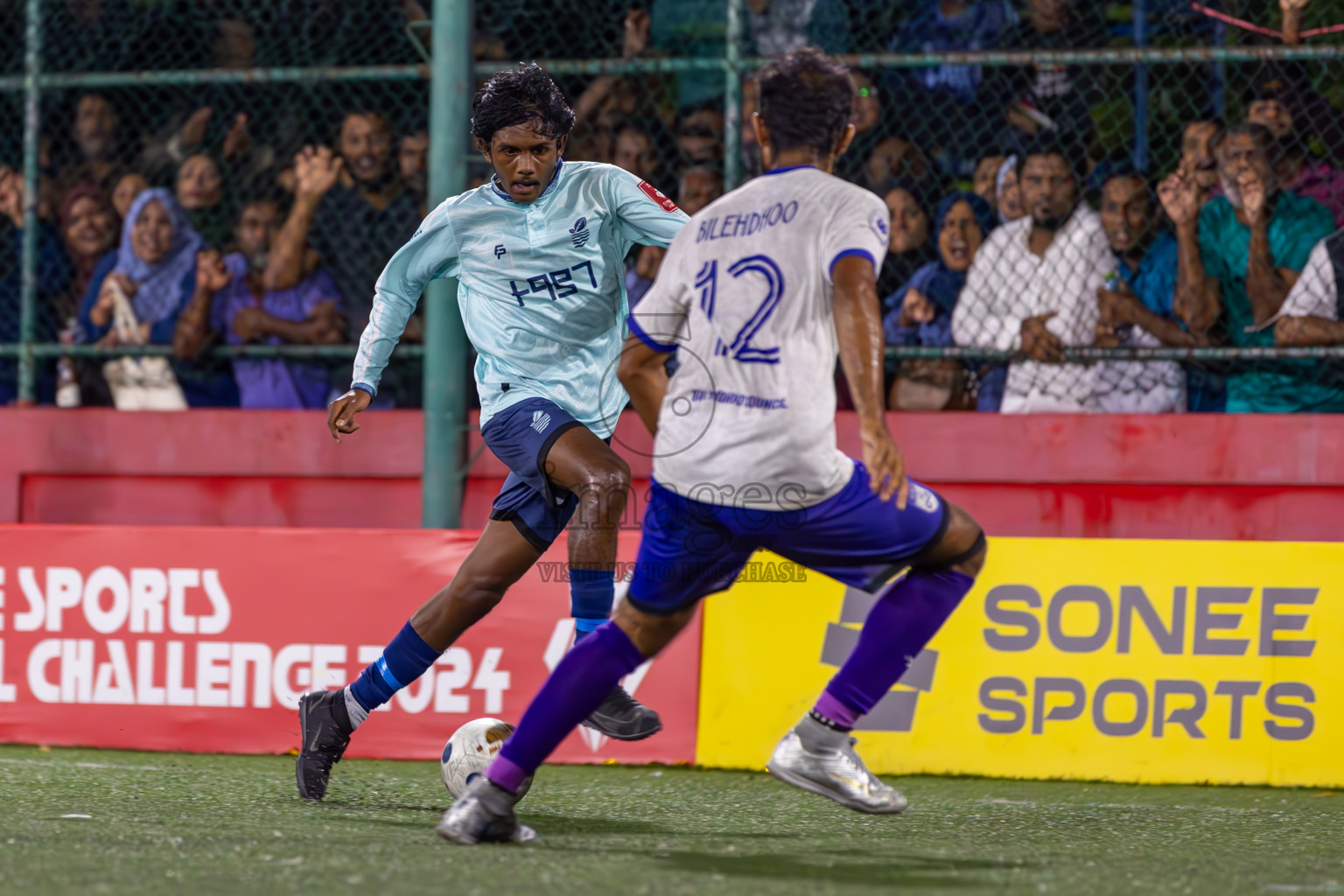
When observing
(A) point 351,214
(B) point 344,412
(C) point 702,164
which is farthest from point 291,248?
(B) point 344,412

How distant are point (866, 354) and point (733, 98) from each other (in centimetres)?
382

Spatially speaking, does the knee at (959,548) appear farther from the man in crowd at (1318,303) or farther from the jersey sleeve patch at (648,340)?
the man in crowd at (1318,303)

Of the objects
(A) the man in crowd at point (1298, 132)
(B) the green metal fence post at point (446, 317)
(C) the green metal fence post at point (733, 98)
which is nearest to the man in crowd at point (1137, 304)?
(A) the man in crowd at point (1298, 132)

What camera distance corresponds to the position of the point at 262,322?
7.14 metres

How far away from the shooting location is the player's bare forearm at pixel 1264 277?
20.3ft

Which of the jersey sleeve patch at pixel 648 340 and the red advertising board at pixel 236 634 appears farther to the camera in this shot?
the red advertising board at pixel 236 634

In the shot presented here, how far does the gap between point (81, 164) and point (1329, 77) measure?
594cm

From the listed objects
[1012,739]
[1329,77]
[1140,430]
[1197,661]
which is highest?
[1329,77]

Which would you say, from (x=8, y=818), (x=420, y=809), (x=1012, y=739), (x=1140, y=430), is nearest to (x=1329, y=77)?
(x=1140, y=430)

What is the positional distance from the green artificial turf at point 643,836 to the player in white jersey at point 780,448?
254 mm

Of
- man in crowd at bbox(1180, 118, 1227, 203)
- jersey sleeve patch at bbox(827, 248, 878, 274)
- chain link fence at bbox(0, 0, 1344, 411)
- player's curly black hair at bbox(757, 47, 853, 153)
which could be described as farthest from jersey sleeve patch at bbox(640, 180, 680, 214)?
man in crowd at bbox(1180, 118, 1227, 203)

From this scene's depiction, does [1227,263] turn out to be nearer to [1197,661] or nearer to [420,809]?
[1197,661]

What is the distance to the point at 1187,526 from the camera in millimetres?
6301

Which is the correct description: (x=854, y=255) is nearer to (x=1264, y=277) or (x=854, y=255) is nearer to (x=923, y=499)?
(x=923, y=499)
